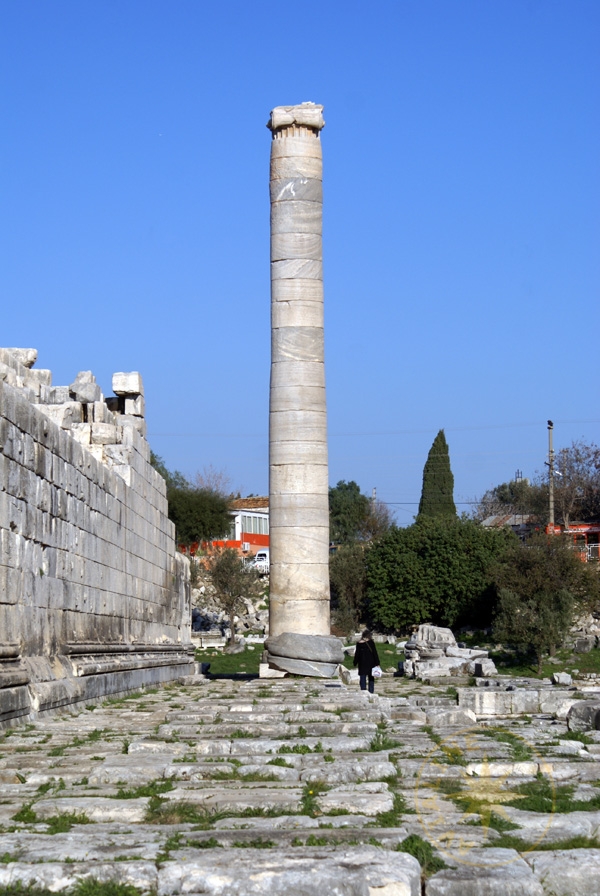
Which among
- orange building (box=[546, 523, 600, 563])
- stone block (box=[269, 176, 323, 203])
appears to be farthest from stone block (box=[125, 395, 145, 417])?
orange building (box=[546, 523, 600, 563])

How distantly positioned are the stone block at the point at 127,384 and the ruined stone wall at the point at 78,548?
22mm

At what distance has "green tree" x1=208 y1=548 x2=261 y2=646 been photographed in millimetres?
40469

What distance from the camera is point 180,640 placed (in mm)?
20703

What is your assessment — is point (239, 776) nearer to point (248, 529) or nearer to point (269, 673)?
point (269, 673)

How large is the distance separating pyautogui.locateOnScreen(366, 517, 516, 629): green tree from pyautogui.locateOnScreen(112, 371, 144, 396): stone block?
22.8 m

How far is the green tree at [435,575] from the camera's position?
128 ft

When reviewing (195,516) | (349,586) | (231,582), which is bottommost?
(349,586)

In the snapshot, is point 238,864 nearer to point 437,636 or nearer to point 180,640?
point 180,640

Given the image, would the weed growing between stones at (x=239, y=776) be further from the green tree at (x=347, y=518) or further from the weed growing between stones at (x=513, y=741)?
the green tree at (x=347, y=518)

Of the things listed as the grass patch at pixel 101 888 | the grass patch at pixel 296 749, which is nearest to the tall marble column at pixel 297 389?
the grass patch at pixel 296 749

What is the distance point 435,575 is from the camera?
39.8 metres

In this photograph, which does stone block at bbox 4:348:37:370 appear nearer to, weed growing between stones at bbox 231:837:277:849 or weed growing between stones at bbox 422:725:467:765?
weed growing between stones at bbox 422:725:467:765

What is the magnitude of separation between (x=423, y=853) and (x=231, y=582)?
36732 mm

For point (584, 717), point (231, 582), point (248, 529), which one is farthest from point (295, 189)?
point (248, 529)
